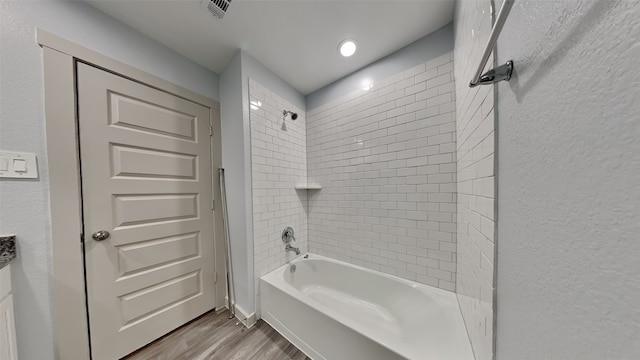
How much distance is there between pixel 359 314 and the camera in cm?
151

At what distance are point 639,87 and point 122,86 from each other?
6.64 ft

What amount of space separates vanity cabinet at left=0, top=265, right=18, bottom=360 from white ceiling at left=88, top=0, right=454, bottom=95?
1566 mm

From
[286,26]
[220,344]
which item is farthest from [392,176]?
[220,344]

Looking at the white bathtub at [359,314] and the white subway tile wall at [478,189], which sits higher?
the white subway tile wall at [478,189]

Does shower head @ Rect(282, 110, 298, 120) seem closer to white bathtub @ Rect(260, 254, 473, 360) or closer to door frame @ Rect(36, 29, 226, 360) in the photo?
door frame @ Rect(36, 29, 226, 360)

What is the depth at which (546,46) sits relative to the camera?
338 millimetres

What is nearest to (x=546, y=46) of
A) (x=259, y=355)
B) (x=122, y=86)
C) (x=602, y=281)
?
(x=602, y=281)

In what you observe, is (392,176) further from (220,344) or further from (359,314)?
(220,344)

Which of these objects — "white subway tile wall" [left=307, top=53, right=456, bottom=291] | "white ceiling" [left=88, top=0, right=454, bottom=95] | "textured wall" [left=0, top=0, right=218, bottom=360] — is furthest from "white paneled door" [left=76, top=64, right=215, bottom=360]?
"white subway tile wall" [left=307, top=53, right=456, bottom=291]

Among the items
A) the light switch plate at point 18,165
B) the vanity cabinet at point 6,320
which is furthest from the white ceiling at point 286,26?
the vanity cabinet at point 6,320

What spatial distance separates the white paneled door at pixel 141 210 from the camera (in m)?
1.09

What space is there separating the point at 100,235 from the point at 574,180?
6.52 ft

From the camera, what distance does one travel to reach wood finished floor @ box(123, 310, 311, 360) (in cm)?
119

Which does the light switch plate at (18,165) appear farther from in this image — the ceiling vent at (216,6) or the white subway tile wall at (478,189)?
the white subway tile wall at (478,189)
